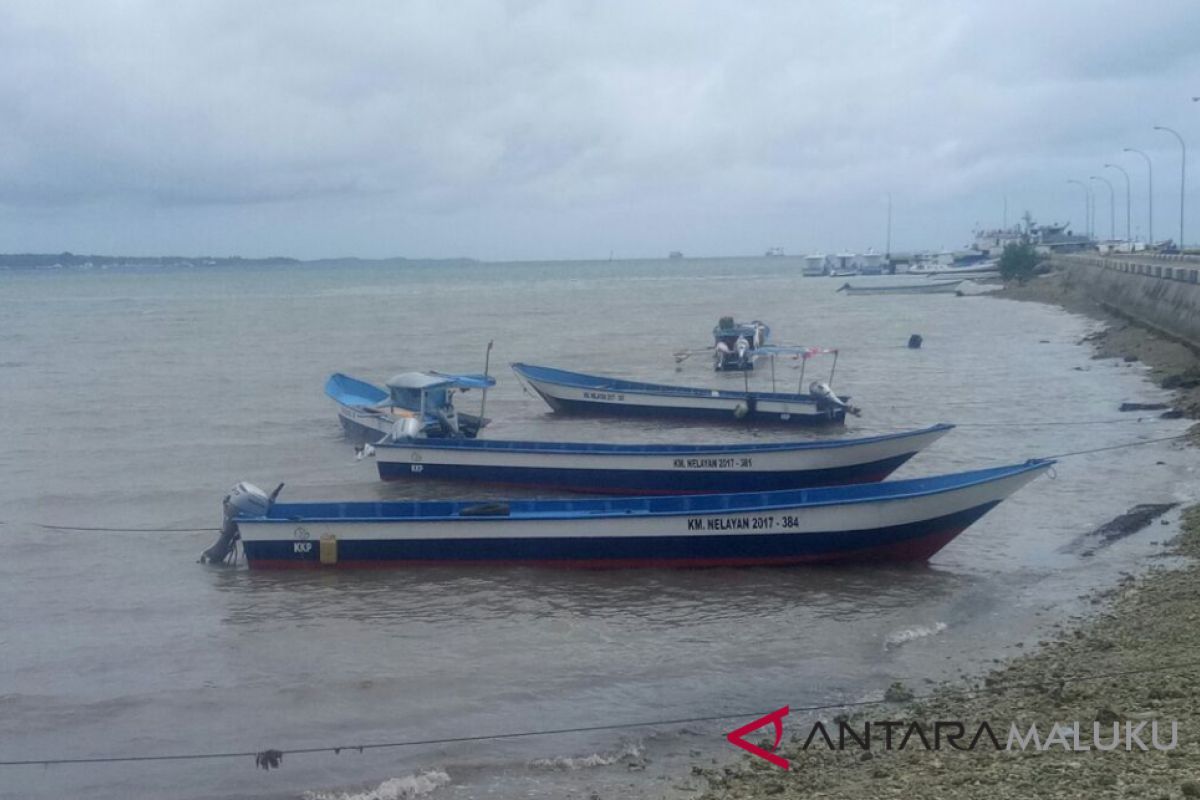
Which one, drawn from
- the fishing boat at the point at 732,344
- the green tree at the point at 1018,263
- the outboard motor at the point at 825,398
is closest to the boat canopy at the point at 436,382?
the outboard motor at the point at 825,398

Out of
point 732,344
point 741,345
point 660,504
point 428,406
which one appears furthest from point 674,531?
point 732,344

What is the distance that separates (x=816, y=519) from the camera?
658 inches

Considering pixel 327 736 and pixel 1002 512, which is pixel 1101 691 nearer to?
pixel 327 736

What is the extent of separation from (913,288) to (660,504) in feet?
342

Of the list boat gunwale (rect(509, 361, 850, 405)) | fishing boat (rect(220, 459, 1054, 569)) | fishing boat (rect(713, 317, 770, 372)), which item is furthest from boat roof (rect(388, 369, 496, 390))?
fishing boat (rect(713, 317, 770, 372))

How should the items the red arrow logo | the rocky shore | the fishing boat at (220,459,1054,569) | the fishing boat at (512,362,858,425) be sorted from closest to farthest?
the rocky shore, the red arrow logo, the fishing boat at (220,459,1054,569), the fishing boat at (512,362,858,425)

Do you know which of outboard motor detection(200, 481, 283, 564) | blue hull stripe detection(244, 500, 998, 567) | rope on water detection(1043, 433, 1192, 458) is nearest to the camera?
blue hull stripe detection(244, 500, 998, 567)

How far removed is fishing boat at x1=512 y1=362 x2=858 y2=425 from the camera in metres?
30.9

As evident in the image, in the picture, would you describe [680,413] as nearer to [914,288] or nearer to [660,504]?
[660,504]

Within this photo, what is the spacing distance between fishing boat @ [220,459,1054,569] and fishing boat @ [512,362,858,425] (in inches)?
498

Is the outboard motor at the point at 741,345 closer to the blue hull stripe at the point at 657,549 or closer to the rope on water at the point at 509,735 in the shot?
the blue hull stripe at the point at 657,549

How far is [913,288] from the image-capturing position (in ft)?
383

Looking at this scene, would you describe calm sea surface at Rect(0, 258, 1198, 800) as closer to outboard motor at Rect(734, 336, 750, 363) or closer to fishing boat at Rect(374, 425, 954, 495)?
fishing boat at Rect(374, 425, 954, 495)

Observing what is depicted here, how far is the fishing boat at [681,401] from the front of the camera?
3094 cm
